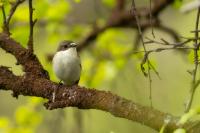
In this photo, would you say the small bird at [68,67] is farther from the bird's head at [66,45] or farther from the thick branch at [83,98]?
the thick branch at [83,98]

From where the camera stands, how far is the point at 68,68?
5.88m

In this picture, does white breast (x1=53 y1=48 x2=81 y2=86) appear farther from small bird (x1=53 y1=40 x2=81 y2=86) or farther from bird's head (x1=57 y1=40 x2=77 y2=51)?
bird's head (x1=57 y1=40 x2=77 y2=51)

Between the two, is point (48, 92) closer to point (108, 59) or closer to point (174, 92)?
point (108, 59)

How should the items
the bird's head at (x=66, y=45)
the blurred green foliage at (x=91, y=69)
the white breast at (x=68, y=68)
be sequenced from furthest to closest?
the blurred green foliage at (x=91, y=69), the bird's head at (x=66, y=45), the white breast at (x=68, y=68)

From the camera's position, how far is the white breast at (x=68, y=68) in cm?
586

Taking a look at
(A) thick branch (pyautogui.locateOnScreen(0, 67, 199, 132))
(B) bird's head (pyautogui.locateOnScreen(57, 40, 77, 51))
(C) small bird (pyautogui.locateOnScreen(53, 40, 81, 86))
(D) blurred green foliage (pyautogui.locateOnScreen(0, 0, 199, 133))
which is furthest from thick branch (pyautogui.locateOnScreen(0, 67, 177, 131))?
(B) bird's head (pyautogui.locateOnScreen(57, 40, 77, 51))

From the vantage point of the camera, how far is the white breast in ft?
19.2

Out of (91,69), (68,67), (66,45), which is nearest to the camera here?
(68,67)

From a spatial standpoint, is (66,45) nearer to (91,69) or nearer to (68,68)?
(68,68)

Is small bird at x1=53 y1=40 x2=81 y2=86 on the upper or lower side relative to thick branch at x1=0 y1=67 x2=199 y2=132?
lower

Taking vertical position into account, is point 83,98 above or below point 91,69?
above

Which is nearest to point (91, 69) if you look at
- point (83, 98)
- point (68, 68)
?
point (68, 68)

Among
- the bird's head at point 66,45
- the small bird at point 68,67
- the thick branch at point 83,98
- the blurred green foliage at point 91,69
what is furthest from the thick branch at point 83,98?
the bird's head at point 66,45

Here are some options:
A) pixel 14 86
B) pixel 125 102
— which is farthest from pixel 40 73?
pixel 125 102
